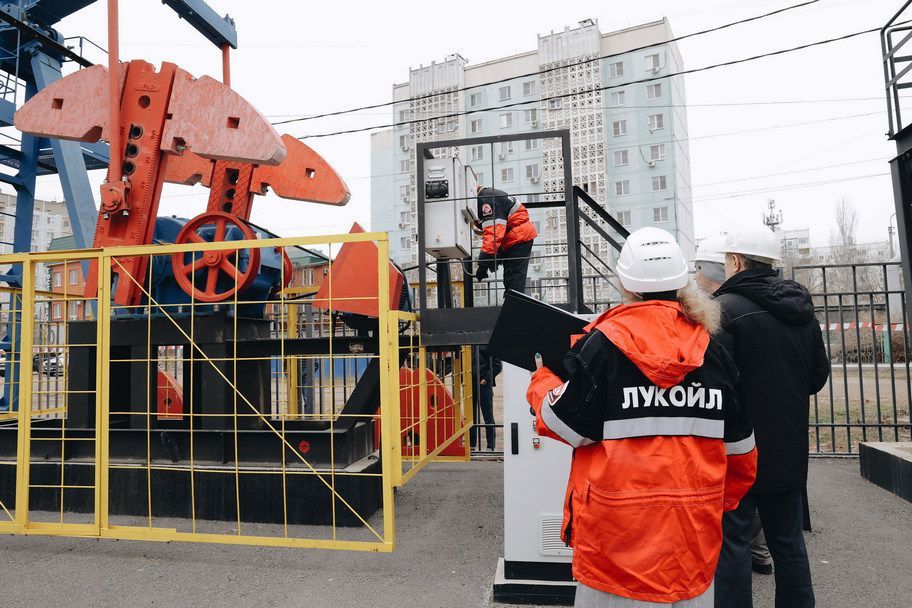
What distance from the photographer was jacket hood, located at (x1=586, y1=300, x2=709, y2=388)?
172cm

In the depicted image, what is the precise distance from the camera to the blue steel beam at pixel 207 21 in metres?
6.12

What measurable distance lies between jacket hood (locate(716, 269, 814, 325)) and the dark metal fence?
2297mm

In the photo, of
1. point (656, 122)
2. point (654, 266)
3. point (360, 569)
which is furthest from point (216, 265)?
point (656, 122)

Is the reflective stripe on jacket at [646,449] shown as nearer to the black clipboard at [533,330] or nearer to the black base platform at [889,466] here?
the black clipboard at [533,330]

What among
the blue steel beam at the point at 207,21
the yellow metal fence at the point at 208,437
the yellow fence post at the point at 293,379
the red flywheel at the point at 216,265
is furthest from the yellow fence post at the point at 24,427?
the blue steel beam at the point at 207,21

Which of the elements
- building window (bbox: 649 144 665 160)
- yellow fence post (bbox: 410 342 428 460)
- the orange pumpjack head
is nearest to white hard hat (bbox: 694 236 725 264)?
yellow fence post (bbox: 410 342 428 460)

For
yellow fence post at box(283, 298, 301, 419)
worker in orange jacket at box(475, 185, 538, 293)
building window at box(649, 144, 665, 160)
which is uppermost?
building window at box(649, 144, 665, 160)

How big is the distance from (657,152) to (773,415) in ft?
139

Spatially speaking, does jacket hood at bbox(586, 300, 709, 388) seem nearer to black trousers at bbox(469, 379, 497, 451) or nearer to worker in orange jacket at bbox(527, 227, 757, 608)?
worker in orange jacket at bbox(527, 227, 757, 608)

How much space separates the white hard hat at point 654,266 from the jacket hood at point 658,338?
9 centimetres

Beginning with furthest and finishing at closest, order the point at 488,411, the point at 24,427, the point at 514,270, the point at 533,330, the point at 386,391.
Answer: the point at 488,411
the point at 514,270
the point at 24,427
the point at 386,391
the point at 533,330

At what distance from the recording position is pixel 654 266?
196 centimetres

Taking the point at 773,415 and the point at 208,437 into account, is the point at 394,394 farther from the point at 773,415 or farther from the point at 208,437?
the point at 773,415

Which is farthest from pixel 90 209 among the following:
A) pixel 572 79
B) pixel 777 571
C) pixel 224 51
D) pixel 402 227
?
pixel 572 79
